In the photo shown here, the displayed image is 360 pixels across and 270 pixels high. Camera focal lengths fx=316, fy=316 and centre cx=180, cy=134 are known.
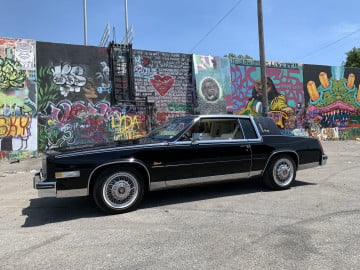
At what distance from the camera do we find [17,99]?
39.8ft

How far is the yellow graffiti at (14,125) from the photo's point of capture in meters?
12.0

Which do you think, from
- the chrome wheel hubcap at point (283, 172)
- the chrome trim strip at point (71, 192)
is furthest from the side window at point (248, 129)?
the chrome trim strip at point (71, 192)

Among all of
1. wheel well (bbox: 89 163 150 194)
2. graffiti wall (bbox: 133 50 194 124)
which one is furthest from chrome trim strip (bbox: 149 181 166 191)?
graffiti wall (bbox: 133 50 194 124)

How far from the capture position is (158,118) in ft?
48.4

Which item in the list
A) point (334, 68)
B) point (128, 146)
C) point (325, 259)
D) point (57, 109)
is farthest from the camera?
point (334, 68)

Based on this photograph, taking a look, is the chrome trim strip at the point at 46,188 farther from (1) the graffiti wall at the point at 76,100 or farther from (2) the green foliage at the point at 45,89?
(2) the green foliage at the point at 45,89

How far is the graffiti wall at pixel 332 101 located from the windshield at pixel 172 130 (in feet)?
50.1

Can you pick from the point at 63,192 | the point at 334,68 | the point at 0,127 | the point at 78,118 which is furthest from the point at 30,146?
the point at 334,68

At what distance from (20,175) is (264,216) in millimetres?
7410

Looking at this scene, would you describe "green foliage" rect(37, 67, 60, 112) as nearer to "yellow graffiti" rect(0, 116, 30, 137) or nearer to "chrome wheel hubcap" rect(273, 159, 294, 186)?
"yellow graffiti" rect(0, 116, 30, 137)

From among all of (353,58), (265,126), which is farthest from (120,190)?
(353,58)

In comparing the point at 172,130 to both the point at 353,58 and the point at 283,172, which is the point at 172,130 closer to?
the point at 283,172

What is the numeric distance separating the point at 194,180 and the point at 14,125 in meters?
9.42

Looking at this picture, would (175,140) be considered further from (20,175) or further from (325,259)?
(20,175)
